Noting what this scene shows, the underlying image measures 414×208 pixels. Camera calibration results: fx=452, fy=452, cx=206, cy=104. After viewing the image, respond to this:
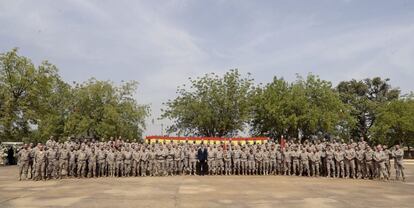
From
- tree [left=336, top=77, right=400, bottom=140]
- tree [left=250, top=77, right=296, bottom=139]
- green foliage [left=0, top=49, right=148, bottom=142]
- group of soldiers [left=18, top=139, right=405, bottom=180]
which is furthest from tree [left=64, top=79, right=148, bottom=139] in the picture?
tree [left=336, top=77, right=400, bottom=140]

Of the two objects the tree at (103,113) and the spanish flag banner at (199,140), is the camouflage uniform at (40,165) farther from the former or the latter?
the tree at (103,113)

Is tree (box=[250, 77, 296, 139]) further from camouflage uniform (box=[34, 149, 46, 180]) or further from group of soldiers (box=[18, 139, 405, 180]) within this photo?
camouflage uniform (box=[34, 149, 46, 180])

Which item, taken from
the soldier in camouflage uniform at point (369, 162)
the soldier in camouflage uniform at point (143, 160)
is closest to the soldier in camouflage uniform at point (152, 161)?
the soldier in camouflage uniform at point (143, 160)

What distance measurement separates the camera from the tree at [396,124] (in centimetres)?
4878

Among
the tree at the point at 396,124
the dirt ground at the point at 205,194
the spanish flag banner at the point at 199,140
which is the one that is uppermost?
the tree at the point at 396,124

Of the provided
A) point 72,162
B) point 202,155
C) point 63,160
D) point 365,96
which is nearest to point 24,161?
point 63,160

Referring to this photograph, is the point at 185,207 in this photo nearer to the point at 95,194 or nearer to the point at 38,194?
the point at 95,194

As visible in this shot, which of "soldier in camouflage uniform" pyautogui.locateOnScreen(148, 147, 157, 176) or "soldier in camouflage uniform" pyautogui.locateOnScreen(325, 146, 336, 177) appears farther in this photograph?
"soldier in camouflage uniform" pyautogui.locateOnScreen(148, 147, 157, 176)

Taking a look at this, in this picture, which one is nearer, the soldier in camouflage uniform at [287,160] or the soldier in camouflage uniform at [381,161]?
the soldier in camouflage uniform at [381,161]

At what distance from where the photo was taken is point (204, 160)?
22.0m

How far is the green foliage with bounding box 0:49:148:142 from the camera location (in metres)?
35.9

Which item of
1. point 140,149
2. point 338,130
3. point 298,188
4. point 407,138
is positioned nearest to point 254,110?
point 338,130

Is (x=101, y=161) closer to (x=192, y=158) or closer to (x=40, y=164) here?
(x=40, y=164)

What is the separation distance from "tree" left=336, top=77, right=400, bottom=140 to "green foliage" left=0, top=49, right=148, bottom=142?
1315 inches
